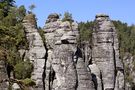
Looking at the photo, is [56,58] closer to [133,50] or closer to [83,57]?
[83,57]

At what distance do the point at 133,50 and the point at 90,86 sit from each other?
5495 centimetres

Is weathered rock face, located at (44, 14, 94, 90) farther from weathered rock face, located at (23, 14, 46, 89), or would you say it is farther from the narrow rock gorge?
weathered rock face, located at (23, 14, 46, 89)

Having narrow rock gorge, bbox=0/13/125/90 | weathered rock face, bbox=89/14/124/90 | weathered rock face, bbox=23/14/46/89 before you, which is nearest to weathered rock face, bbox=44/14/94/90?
narrow rock gorge, bbox=0/13/125/90

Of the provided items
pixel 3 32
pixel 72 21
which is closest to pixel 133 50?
pixel 72 21

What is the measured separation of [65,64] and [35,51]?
3339 mm

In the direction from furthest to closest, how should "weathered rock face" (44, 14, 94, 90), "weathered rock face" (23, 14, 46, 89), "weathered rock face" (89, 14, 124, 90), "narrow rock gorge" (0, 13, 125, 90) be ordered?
"weathered rock face" (89, 14, 124, 90)
"weathered rock face" (23, 14, 46, 89)
"narrow rock gorge" (0, 13, 125, 90)
"weathered rock face" (44, 14, 94, 90)

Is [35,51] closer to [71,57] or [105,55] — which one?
[71,57]

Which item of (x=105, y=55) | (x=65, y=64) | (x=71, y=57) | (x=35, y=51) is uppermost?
(x=35, y=51)

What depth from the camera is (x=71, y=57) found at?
1401 inches

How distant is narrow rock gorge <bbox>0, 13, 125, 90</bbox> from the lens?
3562cm

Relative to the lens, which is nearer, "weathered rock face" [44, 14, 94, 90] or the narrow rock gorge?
"weathered rock face" [44, 14, 94, 90]

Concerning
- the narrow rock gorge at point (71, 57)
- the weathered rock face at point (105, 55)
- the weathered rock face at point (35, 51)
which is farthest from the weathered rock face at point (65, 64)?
the weathered rock face at point (105, 55)

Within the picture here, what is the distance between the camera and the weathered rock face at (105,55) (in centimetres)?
3900

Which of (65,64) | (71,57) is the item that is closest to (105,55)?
(71,57)
